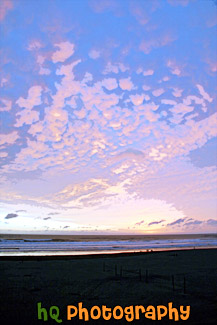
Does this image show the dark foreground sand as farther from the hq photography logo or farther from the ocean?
the ocean

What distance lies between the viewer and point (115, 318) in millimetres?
15008

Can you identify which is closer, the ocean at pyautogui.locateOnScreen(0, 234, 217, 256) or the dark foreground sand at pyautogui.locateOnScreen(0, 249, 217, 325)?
the dark foreground sand at pyautogui.locateOnScreen(0, 249, 217, 325)

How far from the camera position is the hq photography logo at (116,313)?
15008 mm

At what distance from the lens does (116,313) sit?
15891 millimetres

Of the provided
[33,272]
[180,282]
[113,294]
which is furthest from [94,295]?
[33,272]

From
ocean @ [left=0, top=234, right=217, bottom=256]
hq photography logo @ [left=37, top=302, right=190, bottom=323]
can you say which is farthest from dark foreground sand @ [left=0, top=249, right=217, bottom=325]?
ocean @ [left=0, top=234, right=217, bottom=256]

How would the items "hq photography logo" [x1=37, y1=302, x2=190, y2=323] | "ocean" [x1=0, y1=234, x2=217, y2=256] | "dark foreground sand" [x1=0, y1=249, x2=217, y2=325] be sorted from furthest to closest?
"ocean" [x1=0, y1=234, x2=217, y2=256]
"dark foreground sand" [x1=0, y1=249, x2=217, y2=325]
"hq photography logo" [x1=37, y1=302, x2=190, y2=323]

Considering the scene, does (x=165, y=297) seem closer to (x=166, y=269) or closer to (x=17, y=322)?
(x=17, y=322)

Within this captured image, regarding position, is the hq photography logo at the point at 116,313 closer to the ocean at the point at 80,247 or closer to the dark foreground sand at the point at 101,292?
the dark foreground sand at the point at 101,292

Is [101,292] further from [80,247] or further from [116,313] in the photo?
[80,247]

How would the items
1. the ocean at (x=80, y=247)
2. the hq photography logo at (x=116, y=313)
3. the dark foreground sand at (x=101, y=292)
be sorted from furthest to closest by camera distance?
1. the ocean at (x=80, y=247)
2. the dark foreground sand at (x=101, y=292)
3. the hq photography logo at (x=116, y=313)

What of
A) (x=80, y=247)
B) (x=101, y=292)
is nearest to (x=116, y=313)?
(x=101, y=292)

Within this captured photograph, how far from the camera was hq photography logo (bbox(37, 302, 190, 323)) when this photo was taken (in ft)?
49.2

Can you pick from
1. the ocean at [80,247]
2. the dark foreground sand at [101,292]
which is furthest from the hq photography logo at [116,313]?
the ocean at [80,247]
